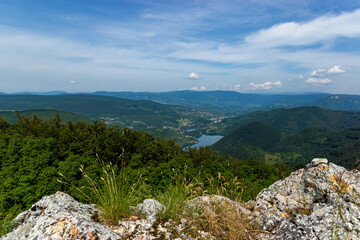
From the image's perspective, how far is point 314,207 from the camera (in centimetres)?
473

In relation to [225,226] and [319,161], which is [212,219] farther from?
[319,161]

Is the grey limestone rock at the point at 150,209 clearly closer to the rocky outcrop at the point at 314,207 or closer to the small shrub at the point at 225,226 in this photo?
the small shrub at the point at 225,226

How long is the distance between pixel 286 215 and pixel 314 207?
742 millimetres

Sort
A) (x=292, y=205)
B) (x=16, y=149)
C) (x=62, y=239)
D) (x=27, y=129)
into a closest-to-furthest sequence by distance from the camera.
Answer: (x=62, y=239) < (x=292, y=205) < (x=16, y=149) < (x=27, y=129)

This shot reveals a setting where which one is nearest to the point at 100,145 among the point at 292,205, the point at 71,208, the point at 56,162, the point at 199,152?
the point at 56,162

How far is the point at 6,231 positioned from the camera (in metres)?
3.81

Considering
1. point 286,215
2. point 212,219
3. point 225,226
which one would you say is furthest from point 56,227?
point 286,215

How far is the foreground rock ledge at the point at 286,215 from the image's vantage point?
139 inches

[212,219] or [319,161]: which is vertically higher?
[319,161]

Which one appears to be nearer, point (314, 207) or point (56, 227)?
point (56, 227)

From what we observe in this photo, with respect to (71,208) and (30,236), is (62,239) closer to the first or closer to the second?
(30,236)

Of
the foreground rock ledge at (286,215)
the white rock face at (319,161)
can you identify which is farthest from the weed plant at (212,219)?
the white rock face at (319,161)

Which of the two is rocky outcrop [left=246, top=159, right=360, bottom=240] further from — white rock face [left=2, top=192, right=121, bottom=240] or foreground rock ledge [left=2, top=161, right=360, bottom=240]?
white rock face [left=2, top=192, right=121, bottom=240]

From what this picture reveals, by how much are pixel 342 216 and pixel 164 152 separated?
35984 millimetres
